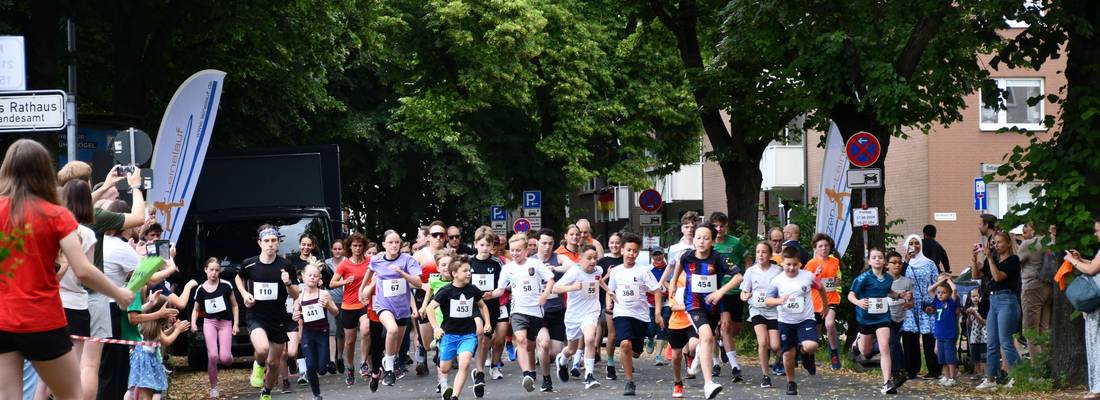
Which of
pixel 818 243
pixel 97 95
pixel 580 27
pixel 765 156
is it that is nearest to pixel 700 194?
pixel 765 156

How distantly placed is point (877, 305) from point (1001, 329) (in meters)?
1.33

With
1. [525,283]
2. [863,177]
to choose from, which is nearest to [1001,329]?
[863,177]

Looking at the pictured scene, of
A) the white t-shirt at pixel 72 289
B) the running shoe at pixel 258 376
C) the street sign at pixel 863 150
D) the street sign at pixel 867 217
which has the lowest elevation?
the running shoe at pixel 258 376

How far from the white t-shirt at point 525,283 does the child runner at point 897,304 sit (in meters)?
3.42

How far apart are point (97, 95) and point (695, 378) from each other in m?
14.4

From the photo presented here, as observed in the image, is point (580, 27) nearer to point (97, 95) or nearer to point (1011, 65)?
point (97, 95)

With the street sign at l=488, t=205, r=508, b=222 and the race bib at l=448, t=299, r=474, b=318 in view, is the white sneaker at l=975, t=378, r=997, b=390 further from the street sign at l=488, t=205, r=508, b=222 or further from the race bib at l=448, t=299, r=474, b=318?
the street sign at l=488, t=205, r=508, b=222

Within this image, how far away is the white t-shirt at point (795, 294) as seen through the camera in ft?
52.0

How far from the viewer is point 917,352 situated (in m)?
17.1

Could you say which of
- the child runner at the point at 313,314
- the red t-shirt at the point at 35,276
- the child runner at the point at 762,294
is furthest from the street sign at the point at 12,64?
the child runner at the point at 762,294

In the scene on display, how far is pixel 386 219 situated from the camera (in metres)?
44.3

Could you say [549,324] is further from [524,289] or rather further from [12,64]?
[12,64]

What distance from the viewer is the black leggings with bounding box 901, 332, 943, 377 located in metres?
16.7

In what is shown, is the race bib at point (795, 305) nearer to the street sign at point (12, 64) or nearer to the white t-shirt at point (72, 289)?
the street sign at point (12, 64)
